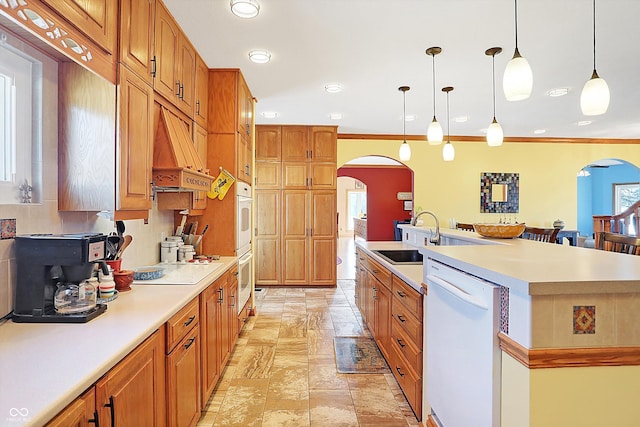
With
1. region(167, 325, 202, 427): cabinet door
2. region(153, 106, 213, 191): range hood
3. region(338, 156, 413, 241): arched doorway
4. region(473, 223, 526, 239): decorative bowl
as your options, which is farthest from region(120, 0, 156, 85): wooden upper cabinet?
region(338, 156, 413, 241): arched doorway

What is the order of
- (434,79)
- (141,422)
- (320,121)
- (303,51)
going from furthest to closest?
(320,121) < (434,79) < (303,51) < (141,422)

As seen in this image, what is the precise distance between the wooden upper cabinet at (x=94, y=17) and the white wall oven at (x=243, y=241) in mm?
1809

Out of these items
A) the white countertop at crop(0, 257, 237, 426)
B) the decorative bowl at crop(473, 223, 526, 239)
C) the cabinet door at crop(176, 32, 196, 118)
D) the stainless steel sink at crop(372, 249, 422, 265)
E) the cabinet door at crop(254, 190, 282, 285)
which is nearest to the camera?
the white countertop at crop(0, 257, 237, 426)

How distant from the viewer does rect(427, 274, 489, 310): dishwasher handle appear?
4.31 ft

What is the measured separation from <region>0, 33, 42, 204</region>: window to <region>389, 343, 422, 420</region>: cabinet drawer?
2.18 metres

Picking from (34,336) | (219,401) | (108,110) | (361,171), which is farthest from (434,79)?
(361,171)

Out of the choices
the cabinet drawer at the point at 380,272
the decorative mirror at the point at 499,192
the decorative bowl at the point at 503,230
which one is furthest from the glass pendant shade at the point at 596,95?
the decorative mirror at the point at 499,192

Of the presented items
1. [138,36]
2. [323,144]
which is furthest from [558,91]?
[138,36]

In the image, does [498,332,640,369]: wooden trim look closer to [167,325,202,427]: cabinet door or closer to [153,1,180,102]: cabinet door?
[167,325,202,427]: cabinet door

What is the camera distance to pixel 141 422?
131 centimetres

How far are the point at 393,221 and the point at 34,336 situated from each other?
10.1 m

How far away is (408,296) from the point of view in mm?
2236

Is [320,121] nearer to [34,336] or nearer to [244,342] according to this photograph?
[244,342]

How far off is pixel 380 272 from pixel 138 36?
7.66 ft
